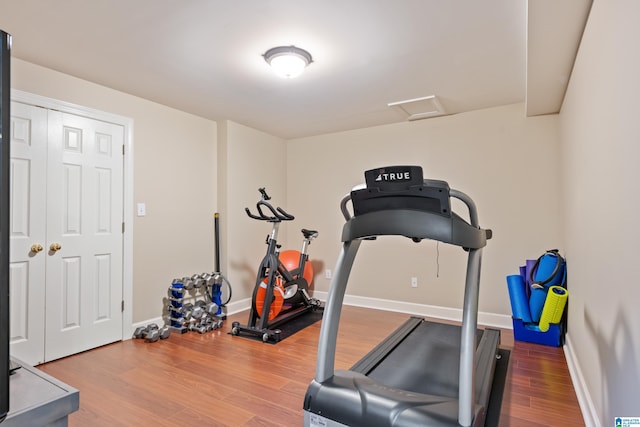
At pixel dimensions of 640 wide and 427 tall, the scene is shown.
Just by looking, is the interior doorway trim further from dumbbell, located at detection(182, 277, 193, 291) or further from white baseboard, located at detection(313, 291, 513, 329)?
white baseboard, located at detection(313, 291, 513, 329)

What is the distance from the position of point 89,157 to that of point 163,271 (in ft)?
4.16

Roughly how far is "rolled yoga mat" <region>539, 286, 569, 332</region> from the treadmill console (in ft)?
6.41

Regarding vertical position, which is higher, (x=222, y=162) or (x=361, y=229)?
(x=222, y=162)

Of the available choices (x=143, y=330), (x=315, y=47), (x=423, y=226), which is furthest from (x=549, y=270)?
(x=143, y=330)

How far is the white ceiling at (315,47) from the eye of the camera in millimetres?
1909

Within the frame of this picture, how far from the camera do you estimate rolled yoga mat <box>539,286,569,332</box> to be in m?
2.71

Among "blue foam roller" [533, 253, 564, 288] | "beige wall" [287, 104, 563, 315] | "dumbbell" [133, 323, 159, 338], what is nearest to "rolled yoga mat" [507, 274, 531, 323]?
"blue foam roller" [533, 253, 564, 288]

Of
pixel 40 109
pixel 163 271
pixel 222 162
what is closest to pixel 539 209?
pixel 222 162

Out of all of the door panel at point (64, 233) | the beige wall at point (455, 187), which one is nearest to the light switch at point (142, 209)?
the door panel at point (64, 233)

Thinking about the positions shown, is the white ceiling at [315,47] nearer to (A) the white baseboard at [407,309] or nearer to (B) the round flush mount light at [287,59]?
(B) the round flush mount light at [287,59]

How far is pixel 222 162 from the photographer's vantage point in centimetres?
405

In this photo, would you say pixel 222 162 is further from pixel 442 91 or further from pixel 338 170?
pixel 442 91

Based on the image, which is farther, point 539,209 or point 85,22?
point 539,209

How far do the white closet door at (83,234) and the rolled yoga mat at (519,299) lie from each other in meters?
3.53
